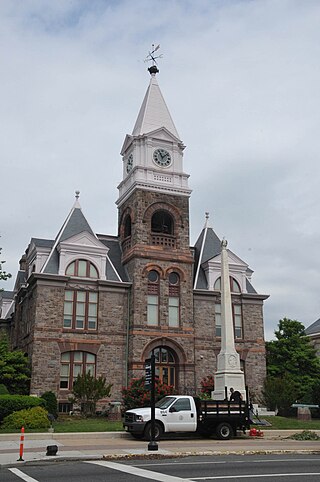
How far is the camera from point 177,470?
1317 centimetres

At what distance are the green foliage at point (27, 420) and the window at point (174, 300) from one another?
49.1 ft

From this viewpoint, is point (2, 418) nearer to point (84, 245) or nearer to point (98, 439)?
point (98, 439)

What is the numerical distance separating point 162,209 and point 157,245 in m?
2.86

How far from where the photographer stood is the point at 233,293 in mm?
41312

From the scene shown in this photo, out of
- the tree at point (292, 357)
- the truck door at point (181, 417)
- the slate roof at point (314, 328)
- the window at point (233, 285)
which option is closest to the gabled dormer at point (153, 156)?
the window at point (233, 285)

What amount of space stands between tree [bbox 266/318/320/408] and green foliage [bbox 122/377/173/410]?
50.8ft

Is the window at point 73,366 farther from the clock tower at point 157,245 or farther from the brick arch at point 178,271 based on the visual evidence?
the brick arch at point 178,271

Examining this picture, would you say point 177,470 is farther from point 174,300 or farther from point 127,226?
point 127,226

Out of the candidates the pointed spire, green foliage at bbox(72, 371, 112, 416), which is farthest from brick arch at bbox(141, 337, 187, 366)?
the pointed spire

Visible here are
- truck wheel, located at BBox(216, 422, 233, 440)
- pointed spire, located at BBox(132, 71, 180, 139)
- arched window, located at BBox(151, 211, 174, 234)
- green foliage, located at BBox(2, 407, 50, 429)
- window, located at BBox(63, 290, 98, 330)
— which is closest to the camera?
truck wheel, located at BBox(216, 422, 233, 440)

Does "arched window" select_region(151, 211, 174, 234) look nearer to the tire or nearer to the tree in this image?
the tree

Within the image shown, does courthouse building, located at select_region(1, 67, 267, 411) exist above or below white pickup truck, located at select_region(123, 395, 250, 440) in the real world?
above

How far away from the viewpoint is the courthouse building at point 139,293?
35.5 m

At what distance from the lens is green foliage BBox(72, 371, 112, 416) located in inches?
1256
